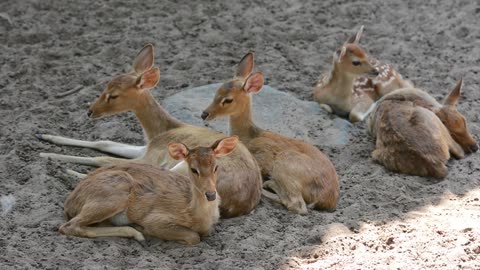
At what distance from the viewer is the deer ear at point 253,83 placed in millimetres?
7250

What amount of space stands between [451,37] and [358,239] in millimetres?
4439

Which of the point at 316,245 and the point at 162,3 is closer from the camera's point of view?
the point at 316,245

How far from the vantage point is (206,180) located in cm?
583

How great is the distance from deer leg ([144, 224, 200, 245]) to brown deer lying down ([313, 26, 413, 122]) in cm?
302

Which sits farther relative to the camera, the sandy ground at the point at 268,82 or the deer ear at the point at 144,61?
the deer ear at the point at 144,61

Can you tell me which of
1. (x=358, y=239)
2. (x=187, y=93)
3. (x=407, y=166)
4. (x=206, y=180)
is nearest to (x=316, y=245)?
(x=358, y=239)

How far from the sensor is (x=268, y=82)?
901cm

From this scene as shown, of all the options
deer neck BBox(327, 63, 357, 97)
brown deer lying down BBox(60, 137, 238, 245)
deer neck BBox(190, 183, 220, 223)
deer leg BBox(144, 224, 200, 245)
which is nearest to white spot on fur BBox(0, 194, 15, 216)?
brown deer lying down BBox(60, 137, 238, 245)

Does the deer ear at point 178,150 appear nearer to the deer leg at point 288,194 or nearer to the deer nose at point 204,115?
the deer leg at point 288,194

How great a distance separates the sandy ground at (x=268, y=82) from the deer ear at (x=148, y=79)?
0.63 meters

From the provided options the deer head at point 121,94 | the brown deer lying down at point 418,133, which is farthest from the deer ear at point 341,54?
the deer head at point 121,94

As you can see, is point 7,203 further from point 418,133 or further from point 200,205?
point 418,133

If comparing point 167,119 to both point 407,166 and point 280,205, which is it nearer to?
point 280,205

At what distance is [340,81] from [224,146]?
3.12 m
